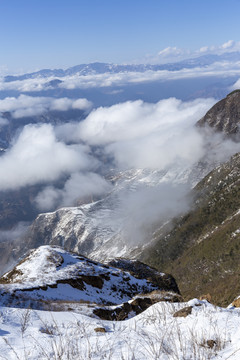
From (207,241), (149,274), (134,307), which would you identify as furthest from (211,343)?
(207,241)

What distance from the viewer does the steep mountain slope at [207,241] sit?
109688 millimetres

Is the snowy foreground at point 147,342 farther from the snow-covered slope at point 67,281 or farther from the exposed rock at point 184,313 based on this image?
the snow-covered slope at point 67,281

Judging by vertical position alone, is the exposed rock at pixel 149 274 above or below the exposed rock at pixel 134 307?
below

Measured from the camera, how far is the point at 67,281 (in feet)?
126

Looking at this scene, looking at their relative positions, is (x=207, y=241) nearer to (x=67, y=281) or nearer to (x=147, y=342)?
(x=67, y=281)

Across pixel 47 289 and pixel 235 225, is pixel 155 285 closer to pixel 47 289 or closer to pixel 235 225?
pixel 47 289

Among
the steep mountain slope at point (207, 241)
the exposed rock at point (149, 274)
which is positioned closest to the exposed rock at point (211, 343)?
the exposed rock at point (149, 274)

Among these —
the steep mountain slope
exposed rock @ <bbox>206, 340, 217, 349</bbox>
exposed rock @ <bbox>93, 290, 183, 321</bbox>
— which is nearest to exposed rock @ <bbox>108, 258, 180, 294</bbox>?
exposed rock @ <bbox>93, 290, 183, 321</bbox>

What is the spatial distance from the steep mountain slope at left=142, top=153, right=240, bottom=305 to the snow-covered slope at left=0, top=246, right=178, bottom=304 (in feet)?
187

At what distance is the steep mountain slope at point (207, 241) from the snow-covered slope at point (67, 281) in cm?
5710

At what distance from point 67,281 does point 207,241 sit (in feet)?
370

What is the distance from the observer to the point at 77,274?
41.9 meters

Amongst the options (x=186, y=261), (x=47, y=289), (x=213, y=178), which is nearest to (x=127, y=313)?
(x=47, y=289)

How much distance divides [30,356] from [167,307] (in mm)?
6240
